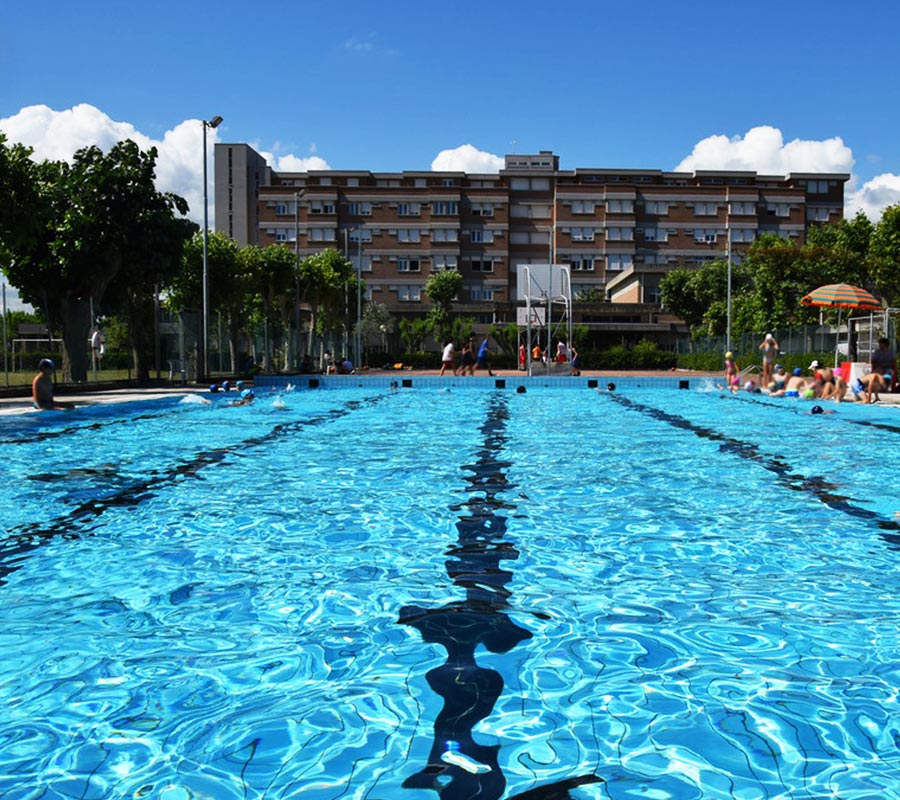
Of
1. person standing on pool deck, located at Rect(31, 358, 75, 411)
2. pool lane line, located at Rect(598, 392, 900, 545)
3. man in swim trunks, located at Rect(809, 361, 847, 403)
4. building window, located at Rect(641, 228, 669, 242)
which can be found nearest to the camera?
pool lane line, located at Rect(598, 392, 900, 545)

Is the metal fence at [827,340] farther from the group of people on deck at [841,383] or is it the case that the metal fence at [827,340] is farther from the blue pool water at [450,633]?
the blue pool water at [450,633]

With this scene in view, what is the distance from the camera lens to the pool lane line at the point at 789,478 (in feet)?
24.6

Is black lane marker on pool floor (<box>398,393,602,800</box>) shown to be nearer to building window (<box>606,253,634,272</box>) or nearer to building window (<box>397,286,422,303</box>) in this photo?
building window (<box>397,286,422,303</box>)

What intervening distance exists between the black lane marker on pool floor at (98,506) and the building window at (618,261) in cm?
7271

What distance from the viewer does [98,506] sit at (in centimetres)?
805

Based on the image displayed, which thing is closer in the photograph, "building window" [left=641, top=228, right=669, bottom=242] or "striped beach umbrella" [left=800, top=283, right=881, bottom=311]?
"striped beach umbrella" [left=800, top=283, right=881, bottom=311]

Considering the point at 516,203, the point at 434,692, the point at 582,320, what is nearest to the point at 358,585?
the point at 434,692

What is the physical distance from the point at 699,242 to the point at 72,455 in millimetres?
78373

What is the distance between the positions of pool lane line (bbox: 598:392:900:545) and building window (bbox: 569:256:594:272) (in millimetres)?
66693

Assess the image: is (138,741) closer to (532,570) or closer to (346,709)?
(346,709)

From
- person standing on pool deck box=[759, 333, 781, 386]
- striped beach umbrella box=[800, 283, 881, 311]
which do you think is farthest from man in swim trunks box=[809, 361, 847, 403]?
striped beach umbrella box=[800, 283, 881, 311]

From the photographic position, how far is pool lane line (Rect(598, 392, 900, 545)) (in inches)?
295

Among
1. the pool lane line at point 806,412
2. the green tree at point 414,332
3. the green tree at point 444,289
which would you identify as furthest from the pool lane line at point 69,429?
the green tree at point 444,289

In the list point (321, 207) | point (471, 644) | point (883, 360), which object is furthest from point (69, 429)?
point (321, 207)
